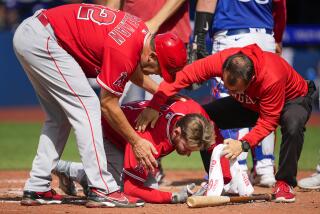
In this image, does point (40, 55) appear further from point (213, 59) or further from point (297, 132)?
point (297, 132)

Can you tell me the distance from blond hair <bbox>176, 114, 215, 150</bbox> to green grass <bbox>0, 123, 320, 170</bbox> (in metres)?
3.76

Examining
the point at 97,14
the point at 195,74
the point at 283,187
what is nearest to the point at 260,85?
the point at 195,74

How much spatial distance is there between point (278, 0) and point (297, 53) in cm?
1093

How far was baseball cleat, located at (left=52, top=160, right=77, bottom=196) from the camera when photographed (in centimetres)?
683

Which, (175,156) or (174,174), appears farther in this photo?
(175,156)

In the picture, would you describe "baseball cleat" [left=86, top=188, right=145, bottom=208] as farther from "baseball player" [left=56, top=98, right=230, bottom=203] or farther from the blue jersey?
the blue jersey

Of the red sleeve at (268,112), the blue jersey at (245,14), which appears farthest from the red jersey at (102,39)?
the blue jersey at (245,14)

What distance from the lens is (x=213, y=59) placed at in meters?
6.74

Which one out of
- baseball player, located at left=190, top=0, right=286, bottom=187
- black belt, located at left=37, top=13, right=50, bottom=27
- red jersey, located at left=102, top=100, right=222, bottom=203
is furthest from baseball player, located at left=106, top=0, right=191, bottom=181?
black belt, located at left=37, top=13, right=50, bottom=27

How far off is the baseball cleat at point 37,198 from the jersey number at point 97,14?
1.54 metres

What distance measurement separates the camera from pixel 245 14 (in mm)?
7797

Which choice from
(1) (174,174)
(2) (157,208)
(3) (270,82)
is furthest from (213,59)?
(1) (174,174)

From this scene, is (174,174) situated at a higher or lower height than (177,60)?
lower

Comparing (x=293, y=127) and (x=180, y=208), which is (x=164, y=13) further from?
(x=180, y=208)
